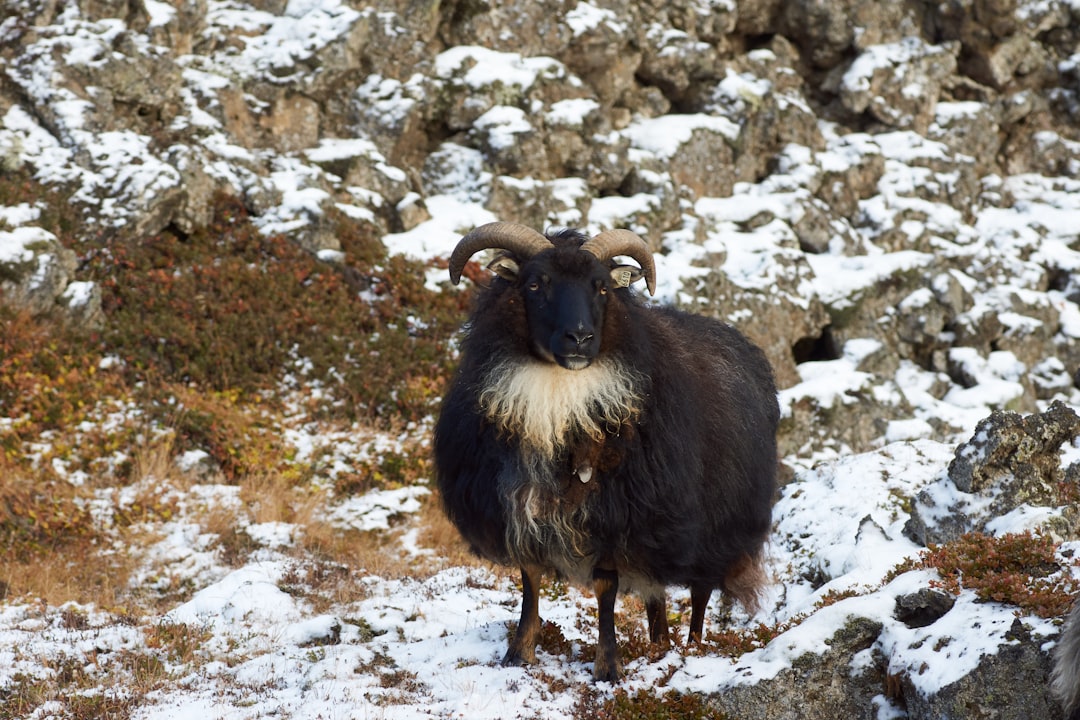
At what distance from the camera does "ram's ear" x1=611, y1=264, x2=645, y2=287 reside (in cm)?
636

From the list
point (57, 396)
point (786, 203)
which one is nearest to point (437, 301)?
point (57, 396)

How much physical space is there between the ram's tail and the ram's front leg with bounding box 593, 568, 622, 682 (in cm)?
262

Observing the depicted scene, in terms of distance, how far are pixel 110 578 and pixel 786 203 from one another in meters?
14.4

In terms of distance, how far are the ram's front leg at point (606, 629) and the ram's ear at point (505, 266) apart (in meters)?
2.02

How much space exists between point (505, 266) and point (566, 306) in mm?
654

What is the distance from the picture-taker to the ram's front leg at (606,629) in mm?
6145

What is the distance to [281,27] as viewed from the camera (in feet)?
58.2

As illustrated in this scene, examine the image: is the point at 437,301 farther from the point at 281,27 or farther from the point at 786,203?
the point at 786,203

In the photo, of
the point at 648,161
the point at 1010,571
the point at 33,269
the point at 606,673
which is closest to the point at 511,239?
the point at 606,673

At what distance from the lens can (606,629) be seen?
617cm

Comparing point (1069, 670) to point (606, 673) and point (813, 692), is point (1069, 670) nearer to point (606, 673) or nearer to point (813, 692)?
point (813, 692)

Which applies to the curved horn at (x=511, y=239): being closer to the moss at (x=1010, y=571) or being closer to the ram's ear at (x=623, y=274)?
the ram's ear at (x=623, y=274)

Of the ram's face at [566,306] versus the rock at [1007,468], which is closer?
the ram's face at [566,306]

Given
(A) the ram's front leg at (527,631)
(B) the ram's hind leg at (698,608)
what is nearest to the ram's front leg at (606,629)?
(A) the ram's front leg at (527,631)
